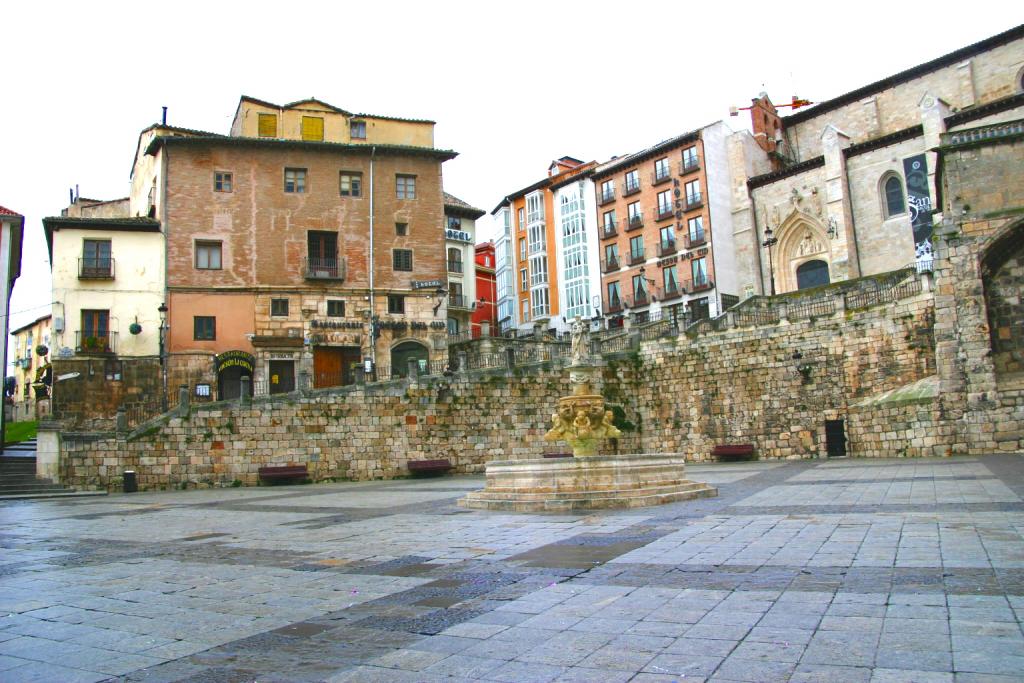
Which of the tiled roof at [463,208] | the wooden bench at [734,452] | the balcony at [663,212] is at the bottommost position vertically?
the wooden bench at [734,452]

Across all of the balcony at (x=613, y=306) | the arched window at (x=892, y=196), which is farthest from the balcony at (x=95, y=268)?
the arched window at (x=892, y=196)

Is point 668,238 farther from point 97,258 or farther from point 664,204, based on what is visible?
point 97,258

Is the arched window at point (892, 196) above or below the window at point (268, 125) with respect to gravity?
below

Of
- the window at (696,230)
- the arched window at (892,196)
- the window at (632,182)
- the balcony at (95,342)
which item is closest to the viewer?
the balcony at (95,342)

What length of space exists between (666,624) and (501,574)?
7.85ft

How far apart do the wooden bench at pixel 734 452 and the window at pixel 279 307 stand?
20.9m

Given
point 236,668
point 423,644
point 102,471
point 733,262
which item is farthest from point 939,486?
point 733,262

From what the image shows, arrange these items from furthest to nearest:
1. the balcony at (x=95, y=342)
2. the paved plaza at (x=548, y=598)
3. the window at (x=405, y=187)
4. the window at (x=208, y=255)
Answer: the window at (x=405, y=187)
the window at (x=208, y=255)
the balcony at (x=95, y=342)
the paved plaza at (x=548, y=598)

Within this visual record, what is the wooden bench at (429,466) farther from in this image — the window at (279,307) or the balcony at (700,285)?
the balcony at (700,285)

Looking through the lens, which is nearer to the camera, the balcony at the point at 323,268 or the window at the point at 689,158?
the balcony at the point at 323,268

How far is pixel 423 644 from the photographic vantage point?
4.72 meters

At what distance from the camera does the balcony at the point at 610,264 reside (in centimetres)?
5138

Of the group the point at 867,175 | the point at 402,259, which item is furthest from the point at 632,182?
the point at 402,259

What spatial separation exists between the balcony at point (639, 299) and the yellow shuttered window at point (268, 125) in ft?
84.3
